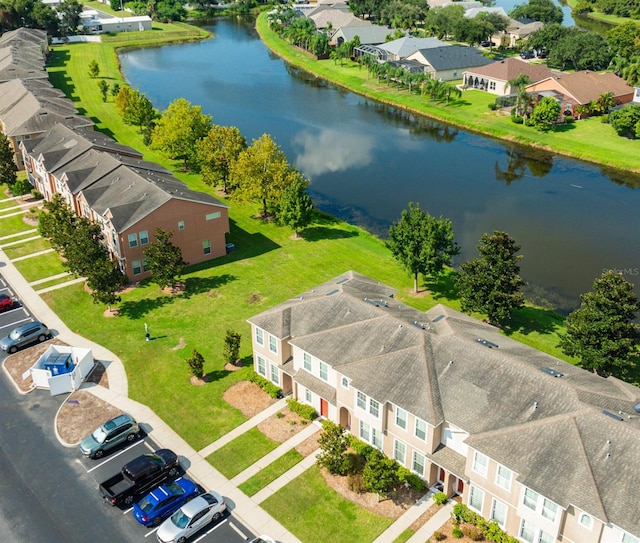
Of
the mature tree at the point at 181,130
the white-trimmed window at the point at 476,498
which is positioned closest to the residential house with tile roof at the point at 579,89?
the mature tree at the point at 181,130

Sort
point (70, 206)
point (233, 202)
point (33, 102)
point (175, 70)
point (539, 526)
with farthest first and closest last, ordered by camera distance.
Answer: point (175, 70) < point (33, 102) < point (233, 202) < point (70, 206) < point (539, 526)

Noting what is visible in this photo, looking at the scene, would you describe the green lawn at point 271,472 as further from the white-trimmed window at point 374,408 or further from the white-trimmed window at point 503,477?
the white-trimmed window at point 503,477

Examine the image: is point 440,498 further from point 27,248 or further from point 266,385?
point 27,248

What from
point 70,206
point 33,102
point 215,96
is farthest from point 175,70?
point 70,206

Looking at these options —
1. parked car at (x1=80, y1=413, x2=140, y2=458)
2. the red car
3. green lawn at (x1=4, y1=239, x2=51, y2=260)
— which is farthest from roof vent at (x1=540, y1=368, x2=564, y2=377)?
green lawn at (x1=4, y1=239, x2=51, y2=260)

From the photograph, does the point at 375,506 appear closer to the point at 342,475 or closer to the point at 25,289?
the point at 342,475

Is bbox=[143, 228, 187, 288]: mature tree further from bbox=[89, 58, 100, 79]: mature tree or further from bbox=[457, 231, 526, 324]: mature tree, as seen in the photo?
bbox=[89, 58, 100, 79]: mature tree

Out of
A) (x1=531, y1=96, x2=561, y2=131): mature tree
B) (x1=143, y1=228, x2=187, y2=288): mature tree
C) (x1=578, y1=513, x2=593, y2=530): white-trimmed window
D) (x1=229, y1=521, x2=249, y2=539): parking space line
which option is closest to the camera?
(x1=578, y1=513, x2=593, y2=530): white-trimmed window
